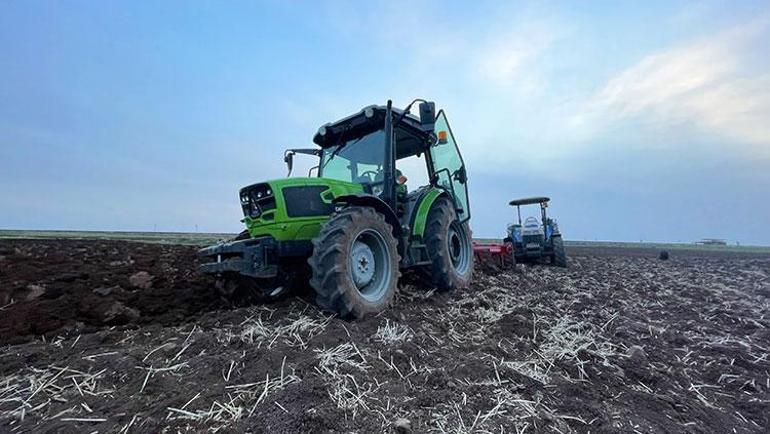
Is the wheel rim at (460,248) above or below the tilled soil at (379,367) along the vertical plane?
above

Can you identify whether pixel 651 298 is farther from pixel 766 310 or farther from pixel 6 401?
pixel 6 401

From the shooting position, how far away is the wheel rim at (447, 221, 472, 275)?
21.8ft

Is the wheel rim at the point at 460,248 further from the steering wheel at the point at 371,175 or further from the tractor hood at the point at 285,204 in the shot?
the tractor hood at the point at 285,204

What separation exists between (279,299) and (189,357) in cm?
164

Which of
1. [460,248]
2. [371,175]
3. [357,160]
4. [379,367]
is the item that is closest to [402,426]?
[379,367]

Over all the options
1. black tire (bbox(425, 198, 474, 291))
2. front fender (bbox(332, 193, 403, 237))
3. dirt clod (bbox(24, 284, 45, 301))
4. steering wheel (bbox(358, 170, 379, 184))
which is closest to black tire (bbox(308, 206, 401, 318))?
front fender (bbox(332, 193, 403, 237))

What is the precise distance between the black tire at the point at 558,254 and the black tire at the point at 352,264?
29.4ft

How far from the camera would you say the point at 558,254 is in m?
12.0

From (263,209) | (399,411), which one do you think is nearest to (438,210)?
(263,209)

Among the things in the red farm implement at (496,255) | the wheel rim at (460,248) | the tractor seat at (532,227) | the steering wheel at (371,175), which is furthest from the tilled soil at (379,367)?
the tractor seat at (532,227)

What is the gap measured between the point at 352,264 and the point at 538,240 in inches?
370

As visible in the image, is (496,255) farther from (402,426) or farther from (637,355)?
(402,426)

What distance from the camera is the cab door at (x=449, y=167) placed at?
6523mm

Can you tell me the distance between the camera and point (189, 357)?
9.69 feet
